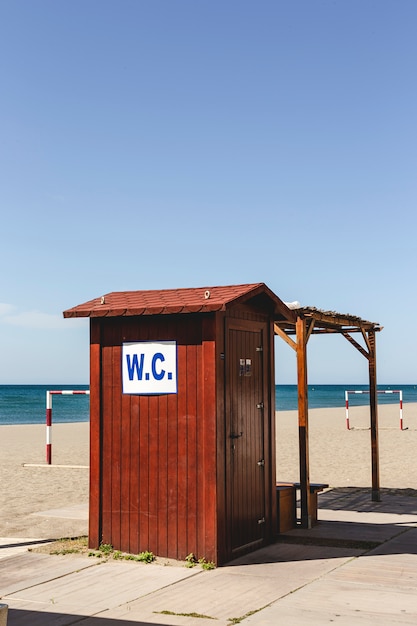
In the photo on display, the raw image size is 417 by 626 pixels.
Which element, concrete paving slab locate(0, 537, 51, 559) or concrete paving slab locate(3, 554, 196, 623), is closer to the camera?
concrete paving slab locate(3, 554, 196, 623)

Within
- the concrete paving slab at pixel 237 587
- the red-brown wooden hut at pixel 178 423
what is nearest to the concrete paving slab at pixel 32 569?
the red-brown wooden hut at pixel 178 423

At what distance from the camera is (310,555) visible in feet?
27.5

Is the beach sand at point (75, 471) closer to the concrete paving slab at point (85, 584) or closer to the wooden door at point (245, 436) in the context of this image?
the concrete paving slab at point (85, 584)

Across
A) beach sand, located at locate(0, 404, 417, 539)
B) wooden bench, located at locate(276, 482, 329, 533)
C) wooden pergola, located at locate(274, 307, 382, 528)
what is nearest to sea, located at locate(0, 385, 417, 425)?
beach sand, located at locate(0, 404, 417, 539)

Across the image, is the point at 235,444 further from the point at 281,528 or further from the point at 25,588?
the point at 25,588

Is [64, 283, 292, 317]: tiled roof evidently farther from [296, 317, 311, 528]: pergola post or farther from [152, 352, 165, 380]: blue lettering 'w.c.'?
[296, 317, 311, 528]: pergola post

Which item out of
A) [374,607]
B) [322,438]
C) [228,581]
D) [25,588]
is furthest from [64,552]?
[322,438]

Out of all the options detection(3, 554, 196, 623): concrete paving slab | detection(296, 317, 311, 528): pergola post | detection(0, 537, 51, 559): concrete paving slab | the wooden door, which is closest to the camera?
detection(3, 554, 196, 623): concrete paving slab

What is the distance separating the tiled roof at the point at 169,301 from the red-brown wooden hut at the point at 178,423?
0.5 inches

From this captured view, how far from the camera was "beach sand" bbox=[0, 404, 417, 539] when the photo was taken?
1075cm

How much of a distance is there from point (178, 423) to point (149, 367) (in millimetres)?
673

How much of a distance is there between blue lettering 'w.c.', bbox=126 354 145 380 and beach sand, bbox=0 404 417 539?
2.47 m

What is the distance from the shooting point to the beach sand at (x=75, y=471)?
10.8 m

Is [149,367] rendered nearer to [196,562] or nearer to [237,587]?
[196,562]
